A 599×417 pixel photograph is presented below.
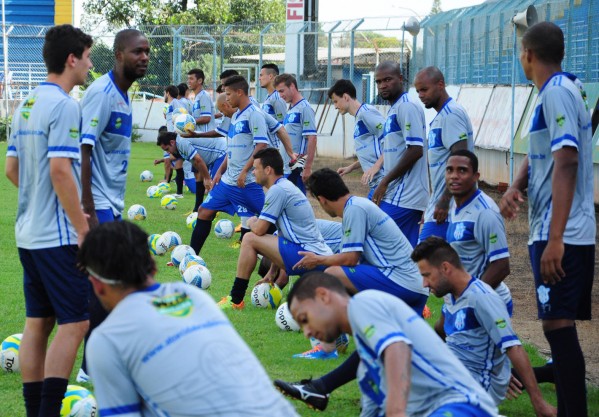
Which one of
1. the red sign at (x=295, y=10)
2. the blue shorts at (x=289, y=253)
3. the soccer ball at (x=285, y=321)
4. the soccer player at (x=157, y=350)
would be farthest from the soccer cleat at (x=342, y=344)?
the red sign at (x=295, y=10)

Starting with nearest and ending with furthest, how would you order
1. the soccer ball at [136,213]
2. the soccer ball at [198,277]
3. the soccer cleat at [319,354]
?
1. the soccer cleat at [319,354]
2. the soccer ball at [198,277]
3. the soccer ball at [136,213]

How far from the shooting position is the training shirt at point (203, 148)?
1620 cm

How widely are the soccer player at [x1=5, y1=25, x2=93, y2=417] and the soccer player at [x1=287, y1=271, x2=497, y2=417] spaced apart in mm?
1880

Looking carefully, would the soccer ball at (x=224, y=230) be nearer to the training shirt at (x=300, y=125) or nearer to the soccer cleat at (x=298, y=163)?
the training shirt at (x=300, y=125)

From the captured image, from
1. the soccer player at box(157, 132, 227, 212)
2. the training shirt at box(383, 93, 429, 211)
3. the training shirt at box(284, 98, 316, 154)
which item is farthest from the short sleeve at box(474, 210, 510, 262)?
the soccer player at box(157, 132, 227, 212)

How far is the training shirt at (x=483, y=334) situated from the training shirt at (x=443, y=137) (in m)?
2.02

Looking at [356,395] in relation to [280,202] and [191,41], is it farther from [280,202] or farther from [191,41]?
[191,41]

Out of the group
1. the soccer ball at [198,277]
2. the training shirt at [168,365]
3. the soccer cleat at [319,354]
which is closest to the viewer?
the training shirt at [168,365]

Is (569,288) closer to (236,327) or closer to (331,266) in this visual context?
(331,266)

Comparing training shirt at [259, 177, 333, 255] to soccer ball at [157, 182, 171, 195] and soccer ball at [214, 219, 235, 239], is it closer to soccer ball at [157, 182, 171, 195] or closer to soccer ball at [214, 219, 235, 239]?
soccer ball at [214, 219, 235, 239]

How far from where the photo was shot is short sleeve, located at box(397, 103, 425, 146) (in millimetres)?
9414

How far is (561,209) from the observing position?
520 cm

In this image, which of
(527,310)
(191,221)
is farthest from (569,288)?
(191,221)

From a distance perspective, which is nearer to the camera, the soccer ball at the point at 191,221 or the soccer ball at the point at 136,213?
the soccer ball at the point at 191,221
